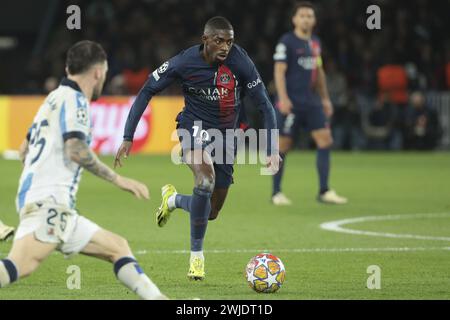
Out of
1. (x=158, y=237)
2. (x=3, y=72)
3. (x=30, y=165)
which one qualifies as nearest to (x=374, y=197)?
(x=158, y=237)

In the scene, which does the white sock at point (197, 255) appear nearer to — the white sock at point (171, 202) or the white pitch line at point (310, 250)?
the white sock at point (171, 202)

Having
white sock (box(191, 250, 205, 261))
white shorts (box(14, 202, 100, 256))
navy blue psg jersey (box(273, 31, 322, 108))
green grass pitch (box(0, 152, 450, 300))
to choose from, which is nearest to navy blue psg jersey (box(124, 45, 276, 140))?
white sock (box(191, 250, 205, 261))

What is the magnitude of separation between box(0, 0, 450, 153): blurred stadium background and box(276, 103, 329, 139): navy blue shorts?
9.18 meters

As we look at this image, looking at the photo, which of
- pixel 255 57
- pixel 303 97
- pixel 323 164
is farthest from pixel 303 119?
pixel 255 57

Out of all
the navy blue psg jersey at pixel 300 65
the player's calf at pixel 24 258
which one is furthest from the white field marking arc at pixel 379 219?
the player's calf at pixel 24 258

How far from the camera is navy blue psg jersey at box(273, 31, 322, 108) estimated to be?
1504cm

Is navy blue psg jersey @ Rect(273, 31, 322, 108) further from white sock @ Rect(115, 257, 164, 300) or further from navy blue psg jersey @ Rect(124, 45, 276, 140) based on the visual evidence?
white sock @ Rect(115, 257, 164, 300)

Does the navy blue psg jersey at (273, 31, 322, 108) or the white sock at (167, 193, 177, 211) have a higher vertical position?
the navy blue psg jersey at (273, 31, 322, 108)

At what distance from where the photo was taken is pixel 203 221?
937 cm

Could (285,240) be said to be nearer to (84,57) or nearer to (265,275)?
(265,275)

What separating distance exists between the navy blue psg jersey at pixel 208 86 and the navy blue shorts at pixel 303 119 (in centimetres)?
541

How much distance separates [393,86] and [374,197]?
9849 mm

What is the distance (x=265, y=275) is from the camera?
8391mm

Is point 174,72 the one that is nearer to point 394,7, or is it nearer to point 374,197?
point 374,197
